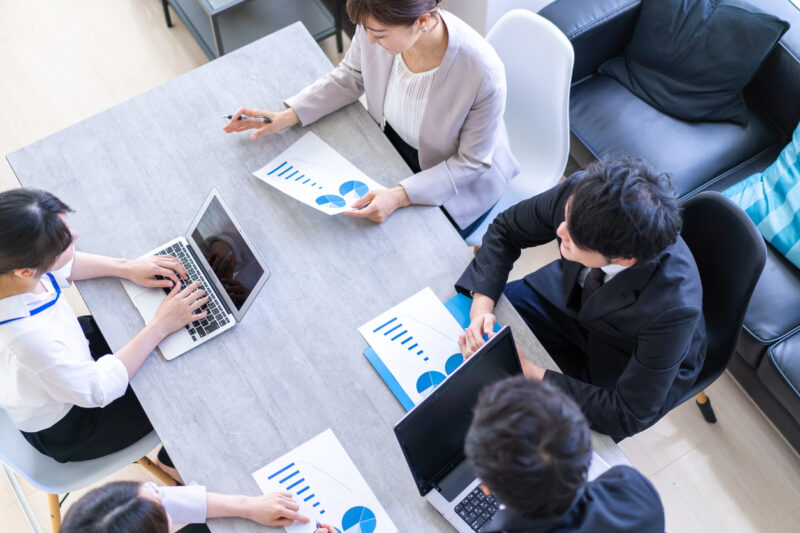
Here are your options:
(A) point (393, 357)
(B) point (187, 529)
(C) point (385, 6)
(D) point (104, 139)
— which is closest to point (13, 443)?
(B) point (187, 529)

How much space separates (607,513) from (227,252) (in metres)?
1.07

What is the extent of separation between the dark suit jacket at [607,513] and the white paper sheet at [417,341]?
1.49 ft

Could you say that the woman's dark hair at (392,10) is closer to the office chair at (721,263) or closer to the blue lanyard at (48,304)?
the office chair at (721,263)

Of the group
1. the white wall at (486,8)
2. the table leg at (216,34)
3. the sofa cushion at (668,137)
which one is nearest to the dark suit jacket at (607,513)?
the sofa cushion at (668,137)

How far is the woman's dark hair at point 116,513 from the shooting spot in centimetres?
132

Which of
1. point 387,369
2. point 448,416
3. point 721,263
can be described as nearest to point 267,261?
point 387,369

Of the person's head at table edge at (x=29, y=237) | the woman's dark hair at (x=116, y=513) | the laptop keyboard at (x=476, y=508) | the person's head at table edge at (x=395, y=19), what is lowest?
the laptop keyboard at (x=476, y=508)

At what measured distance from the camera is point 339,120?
2092mm

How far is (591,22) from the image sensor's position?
2.58 metres

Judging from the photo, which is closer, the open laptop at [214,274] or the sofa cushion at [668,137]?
the open laptop at [214,274]

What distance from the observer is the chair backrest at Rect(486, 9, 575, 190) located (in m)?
2.08

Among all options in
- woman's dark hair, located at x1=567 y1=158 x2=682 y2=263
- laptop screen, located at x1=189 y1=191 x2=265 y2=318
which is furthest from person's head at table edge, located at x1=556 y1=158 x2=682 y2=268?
laptop screen, located at x1=189 y1=191 x2=265 y2=318

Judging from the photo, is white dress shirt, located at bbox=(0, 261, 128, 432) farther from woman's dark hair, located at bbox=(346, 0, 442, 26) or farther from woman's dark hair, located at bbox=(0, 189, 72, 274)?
woman's dark hair, located at bbox=(346, 0, 442, 26)

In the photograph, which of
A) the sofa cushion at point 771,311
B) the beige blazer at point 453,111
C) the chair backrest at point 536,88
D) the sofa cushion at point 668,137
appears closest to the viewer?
the beige blazer at point 453,111
